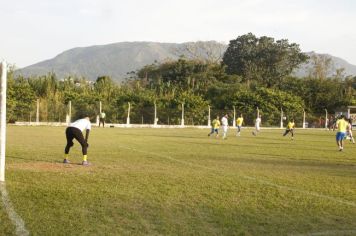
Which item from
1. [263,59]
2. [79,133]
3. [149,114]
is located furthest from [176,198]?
[263,59]

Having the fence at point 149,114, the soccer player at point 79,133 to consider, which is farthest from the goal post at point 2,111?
the fence at point 149,114

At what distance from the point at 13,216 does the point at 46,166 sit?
6.06 meters

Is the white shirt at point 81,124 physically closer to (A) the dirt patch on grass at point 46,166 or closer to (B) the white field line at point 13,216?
(A) the dirt patch on grass at point 46,166

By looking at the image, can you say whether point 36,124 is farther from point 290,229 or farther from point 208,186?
point 290,229

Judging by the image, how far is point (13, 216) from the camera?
23.0 feet

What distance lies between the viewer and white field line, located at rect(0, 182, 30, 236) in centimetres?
623

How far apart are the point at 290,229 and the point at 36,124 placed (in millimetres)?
45092

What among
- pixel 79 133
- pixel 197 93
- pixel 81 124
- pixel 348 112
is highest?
pixel 197 93

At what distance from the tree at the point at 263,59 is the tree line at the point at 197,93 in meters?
0.16

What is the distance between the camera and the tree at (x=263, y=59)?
8000cm

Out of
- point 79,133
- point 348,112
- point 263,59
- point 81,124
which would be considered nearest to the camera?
point 79,133

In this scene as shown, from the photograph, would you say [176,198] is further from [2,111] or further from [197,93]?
[197,93]

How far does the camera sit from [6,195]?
28.2 feet

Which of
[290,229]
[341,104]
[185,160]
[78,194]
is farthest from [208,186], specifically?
[341,104]
